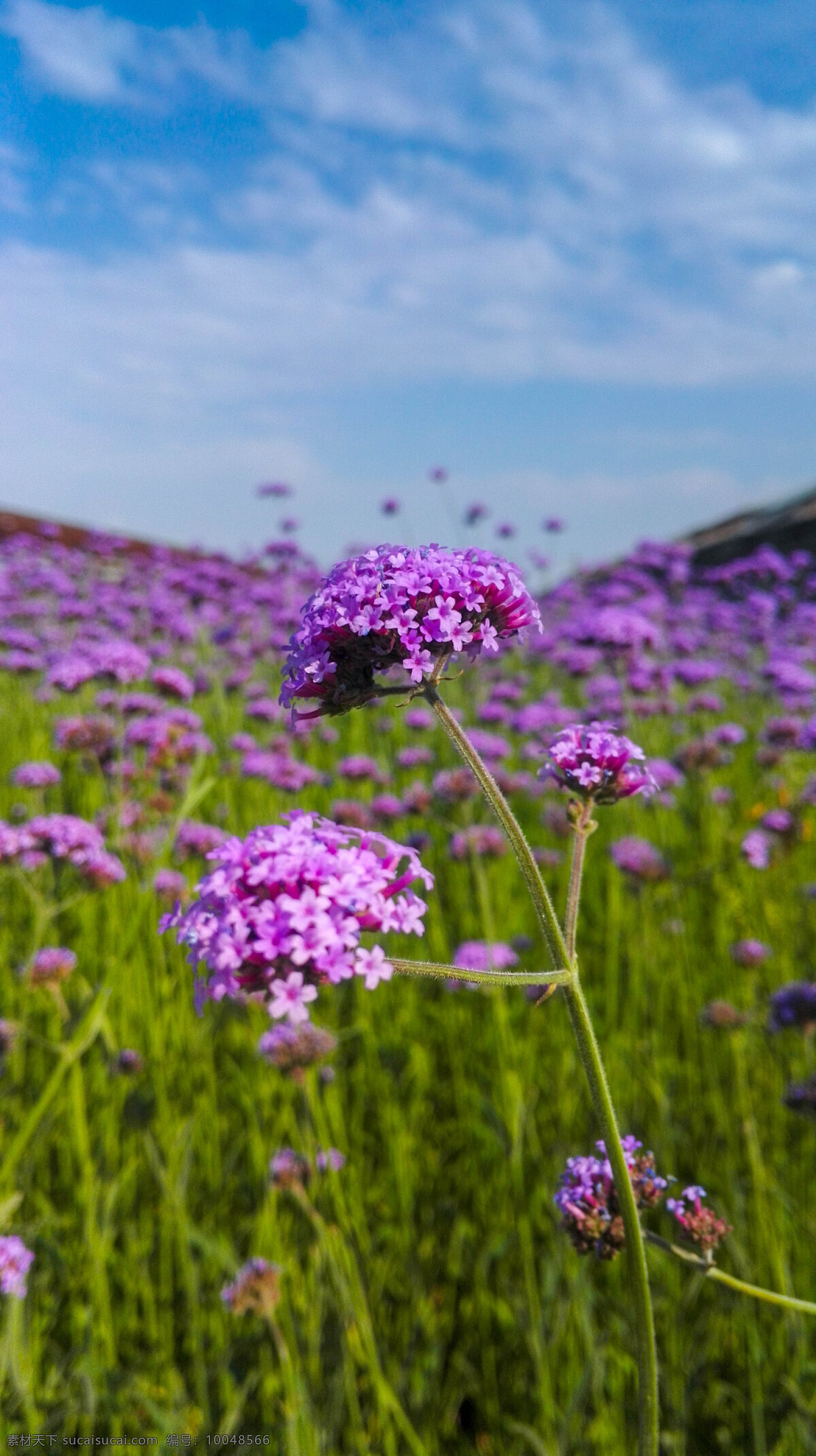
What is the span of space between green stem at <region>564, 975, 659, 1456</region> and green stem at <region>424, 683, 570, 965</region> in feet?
0.15

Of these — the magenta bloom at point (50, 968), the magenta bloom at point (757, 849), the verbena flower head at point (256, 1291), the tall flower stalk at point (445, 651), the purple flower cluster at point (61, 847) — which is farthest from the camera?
the magenta bloom at point (757, 849)

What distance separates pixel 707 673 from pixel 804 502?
14477 millimetres

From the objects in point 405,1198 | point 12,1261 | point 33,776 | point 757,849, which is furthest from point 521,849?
point 33,776

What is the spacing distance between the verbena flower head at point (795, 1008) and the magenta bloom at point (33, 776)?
2908mm

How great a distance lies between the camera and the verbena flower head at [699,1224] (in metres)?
1.20

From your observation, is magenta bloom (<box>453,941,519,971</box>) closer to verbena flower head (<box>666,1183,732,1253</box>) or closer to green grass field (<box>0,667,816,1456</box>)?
green grass field (<box>0,667,816,1456</box>)

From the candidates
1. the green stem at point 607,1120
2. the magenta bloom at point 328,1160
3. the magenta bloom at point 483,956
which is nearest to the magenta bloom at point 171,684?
the magenta bloom at point 483,956

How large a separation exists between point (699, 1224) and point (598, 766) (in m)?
0.62

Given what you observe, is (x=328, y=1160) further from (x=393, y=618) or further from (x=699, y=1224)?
(x=393, y=618)

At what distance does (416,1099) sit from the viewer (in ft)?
10.3

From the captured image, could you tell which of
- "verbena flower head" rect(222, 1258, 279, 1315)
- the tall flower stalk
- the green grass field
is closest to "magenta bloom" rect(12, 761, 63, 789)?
the green grass field

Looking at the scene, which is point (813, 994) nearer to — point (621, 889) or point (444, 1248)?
point (444, 1248)

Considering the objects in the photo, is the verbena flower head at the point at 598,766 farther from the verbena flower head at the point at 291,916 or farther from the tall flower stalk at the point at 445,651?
the verbena flower head at the point at 291,916

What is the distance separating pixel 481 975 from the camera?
873mm
